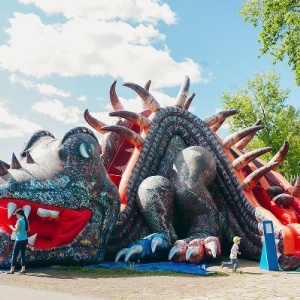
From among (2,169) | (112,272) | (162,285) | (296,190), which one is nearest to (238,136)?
(296,190)

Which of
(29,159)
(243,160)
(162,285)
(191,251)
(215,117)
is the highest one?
(215,117)

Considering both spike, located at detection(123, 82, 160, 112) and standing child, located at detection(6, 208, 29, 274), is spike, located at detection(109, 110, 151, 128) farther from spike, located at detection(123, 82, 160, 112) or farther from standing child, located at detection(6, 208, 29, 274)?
standing child, located at detection(6, 208, 29, 274)

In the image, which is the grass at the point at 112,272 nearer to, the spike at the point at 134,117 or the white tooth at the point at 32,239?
the white tooth at the point at 32,239

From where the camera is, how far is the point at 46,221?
6297mm

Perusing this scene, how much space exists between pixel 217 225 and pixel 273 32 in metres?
8.24

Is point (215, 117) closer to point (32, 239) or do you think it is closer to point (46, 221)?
point (46, 221)

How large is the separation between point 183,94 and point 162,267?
3.49 metres

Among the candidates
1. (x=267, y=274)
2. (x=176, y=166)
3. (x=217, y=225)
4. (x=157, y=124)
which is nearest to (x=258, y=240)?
(x=217, y=225)

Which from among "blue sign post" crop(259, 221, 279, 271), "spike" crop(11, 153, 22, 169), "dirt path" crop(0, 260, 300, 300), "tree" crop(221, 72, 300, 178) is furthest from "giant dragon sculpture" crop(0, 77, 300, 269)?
"tree" crop(221, 72, 300, 178)

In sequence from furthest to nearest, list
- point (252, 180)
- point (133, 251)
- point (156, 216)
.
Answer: point (252, 180) < point (156, 216) < point (133, 251)

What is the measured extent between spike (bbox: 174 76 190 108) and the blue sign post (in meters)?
2.83

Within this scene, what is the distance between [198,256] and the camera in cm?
698

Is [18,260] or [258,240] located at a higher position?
[258,240]

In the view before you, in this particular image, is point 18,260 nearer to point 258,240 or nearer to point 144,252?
point 144,252
